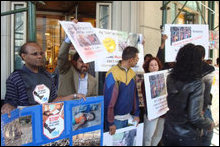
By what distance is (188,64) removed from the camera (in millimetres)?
1929

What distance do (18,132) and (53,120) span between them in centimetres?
29

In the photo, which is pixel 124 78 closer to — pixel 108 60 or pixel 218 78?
pixel 108 60

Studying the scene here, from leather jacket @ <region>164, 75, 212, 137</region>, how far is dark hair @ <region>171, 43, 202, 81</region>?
0.06 meters

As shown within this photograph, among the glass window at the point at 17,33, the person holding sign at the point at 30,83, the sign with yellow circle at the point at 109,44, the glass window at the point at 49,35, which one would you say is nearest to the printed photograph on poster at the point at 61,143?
the person holding sign at the point at 30,83

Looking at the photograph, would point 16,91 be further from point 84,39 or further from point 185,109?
point 185,109

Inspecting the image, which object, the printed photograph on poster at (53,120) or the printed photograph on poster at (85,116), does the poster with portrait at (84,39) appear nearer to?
the printed photograph on poster at (85,116)

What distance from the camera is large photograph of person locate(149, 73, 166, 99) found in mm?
2707

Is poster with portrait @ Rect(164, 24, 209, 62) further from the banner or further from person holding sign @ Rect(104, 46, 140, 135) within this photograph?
the banner

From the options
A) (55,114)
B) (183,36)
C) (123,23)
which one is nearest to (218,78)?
(183,36)

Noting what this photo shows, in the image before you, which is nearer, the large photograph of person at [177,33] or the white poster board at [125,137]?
the white poster board at [125,137]

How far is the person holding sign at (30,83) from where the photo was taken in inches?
63.1

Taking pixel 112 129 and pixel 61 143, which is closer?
pixel 61 143

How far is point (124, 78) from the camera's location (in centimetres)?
248

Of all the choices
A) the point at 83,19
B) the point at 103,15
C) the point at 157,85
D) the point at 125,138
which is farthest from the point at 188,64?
the point at 83,19
